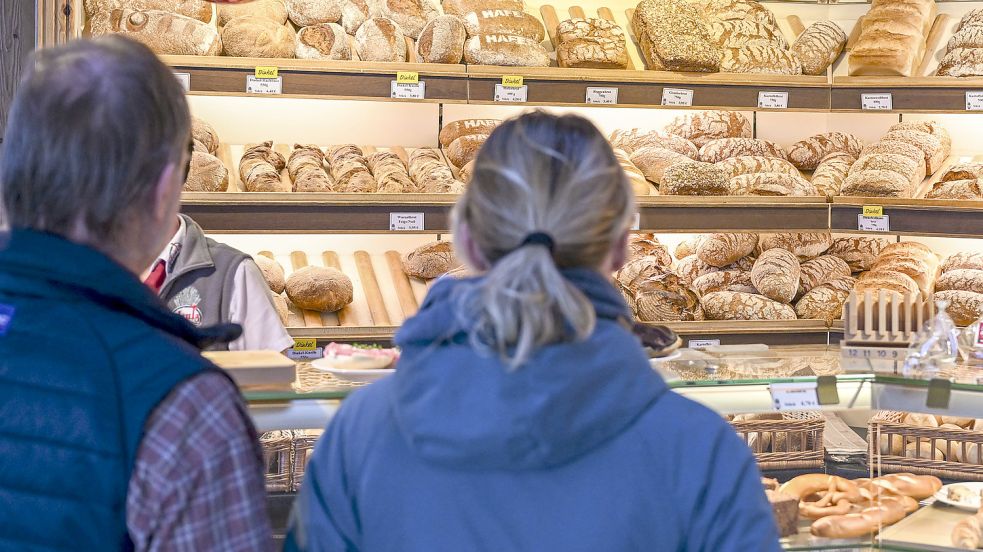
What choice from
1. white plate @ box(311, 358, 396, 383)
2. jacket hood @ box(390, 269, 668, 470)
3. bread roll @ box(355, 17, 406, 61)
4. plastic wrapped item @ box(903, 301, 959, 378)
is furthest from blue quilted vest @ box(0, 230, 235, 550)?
bread roll @ box(355, 17, 406, 61)

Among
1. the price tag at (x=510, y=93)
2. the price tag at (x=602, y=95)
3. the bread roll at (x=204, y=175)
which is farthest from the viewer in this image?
the price tag at (x=602, y=95)

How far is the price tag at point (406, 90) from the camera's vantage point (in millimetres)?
3871

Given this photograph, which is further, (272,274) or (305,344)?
(272,274)

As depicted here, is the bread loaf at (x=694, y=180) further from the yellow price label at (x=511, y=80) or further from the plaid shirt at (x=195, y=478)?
the plaid shirt at (x=195, y=478)

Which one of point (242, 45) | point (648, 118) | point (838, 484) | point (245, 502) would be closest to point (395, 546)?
point (245, 502)

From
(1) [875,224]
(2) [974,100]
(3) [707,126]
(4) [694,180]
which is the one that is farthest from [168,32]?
(2) [974,100]

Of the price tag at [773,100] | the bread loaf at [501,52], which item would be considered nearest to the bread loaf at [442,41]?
the bread loaf at [501,52]

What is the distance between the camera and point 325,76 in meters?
3.82

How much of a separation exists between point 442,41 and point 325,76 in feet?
1.64

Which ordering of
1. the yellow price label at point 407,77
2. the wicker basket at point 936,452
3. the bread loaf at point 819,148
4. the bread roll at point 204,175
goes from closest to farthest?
the wicker basket at point 936,452
the bread roll at point 204,175
the yellow price label at point 407,77
the bread loaf at point 819,148

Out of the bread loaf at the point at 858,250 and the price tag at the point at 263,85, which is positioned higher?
the price tag at the point at 263,85

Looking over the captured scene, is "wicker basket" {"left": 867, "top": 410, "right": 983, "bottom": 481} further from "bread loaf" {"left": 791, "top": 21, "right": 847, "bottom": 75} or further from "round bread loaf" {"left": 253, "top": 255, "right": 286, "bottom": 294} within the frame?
"bread loaf" {"left": 791, "top": 21, "right": 847, "bottom": 75}

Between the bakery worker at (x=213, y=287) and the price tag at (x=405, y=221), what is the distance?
1080 millimetres

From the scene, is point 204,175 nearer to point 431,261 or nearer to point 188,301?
point 431,261
